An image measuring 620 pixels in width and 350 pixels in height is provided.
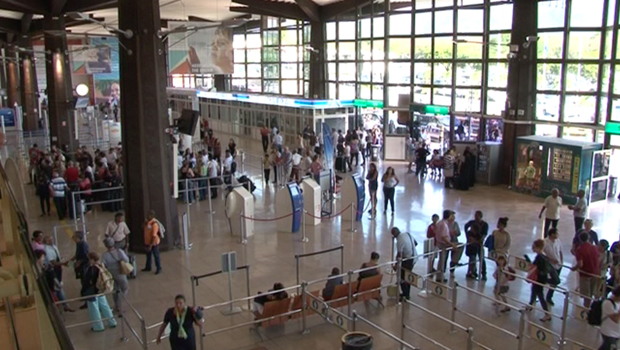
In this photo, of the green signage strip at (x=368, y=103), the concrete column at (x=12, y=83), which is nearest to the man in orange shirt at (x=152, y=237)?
the green signage strip at (x=368, y=103)

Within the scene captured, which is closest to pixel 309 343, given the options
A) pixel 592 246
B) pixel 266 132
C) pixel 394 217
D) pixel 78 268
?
pixel 78 268

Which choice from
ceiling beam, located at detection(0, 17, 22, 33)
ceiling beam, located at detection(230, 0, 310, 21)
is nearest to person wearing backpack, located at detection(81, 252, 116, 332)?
ceiling beam, located at detection(230, 0, 310, 21)

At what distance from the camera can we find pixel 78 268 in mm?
9828

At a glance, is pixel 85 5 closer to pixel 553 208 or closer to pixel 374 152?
pixel 374 152

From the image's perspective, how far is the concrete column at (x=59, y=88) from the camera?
2583cm

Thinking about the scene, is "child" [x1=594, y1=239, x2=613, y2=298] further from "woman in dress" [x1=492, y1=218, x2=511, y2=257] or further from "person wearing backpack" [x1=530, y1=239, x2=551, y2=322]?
"woman in dress" [x1=492, y1=218, x2=511, y2=257]

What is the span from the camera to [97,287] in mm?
9086

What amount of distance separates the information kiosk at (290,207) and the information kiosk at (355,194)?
1609mm

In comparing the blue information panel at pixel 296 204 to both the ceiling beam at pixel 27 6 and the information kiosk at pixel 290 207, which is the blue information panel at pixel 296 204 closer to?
the information kiosk at pixel 290 207

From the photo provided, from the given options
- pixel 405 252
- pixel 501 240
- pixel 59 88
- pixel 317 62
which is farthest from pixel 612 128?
pixel 59 88

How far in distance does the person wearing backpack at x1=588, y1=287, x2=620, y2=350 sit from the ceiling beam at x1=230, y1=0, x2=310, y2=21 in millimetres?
24535

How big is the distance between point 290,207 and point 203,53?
37.2 feet

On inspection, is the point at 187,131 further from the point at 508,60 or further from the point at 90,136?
the point at 90,136

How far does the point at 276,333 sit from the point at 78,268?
3.71m
